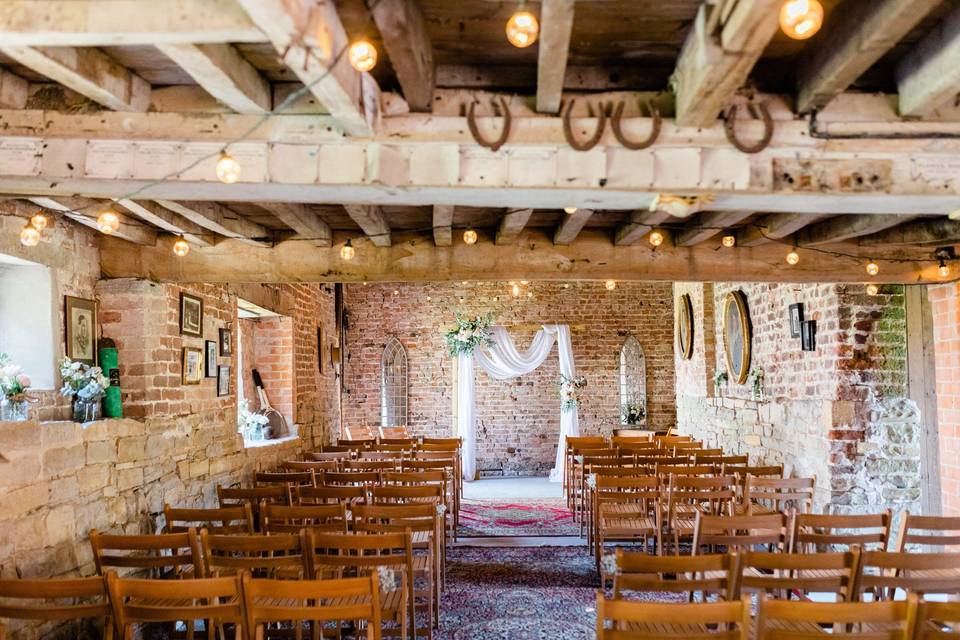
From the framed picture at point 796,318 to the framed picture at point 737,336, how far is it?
110 cm

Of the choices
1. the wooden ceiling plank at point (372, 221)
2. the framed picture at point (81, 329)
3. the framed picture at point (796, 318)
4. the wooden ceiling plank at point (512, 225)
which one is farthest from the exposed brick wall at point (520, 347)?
the framed picture at point (81, 329)

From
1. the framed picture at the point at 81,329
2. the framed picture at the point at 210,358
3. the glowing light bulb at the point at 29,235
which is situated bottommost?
the framed picture at the point at 210,358

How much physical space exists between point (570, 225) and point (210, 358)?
3376 mm

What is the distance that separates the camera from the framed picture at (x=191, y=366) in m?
5.62

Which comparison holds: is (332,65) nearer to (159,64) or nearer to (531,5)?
(531,5)

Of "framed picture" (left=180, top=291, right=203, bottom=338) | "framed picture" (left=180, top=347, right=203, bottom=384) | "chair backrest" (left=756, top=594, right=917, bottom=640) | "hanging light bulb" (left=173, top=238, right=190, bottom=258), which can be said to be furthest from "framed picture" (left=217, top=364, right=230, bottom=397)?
"chair backrest" (left=756, top=594, right=917, bottom=640)

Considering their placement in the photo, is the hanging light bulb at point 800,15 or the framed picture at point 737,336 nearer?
the hanging light bulb at point 800,15

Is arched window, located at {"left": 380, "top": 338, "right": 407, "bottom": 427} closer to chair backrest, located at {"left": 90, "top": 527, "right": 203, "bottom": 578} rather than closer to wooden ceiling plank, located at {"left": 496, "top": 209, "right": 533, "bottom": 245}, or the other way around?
wooden ceiling plank, located at {"left": 496, "top": 209, "right": 533, "bottom": 245}

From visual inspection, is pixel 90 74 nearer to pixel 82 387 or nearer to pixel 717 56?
pixel 717 56

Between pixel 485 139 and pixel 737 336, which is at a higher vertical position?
pixel 485 139

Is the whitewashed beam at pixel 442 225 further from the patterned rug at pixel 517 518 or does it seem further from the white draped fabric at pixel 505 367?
the white draped fabric at pixel 505 367

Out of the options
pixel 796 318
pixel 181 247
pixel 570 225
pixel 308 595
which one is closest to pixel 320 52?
pixel 308 595

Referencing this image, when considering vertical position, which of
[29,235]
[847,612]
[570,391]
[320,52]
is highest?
[320,52]

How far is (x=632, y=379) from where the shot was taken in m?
12.5
